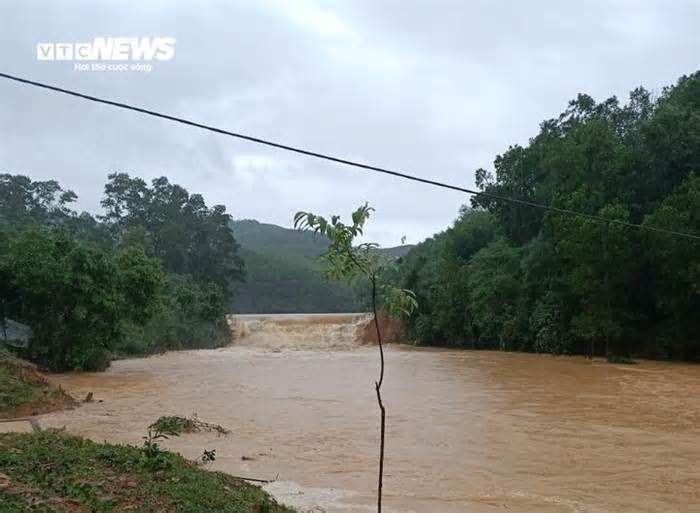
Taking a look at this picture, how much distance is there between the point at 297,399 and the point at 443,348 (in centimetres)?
2140

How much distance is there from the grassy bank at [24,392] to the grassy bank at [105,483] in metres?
7.22

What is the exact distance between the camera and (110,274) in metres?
20.4

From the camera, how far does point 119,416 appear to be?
1186 centimetres

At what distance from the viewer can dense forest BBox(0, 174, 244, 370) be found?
1981 centimetres

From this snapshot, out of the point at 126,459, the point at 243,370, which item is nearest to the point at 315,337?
the point at 243,370

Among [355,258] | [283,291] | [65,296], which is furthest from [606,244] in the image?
[283,291]

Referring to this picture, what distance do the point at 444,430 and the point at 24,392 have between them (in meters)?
7.83

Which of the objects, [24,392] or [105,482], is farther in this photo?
[24,392]

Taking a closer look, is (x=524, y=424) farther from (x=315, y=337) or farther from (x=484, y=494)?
(x=315, y=337)

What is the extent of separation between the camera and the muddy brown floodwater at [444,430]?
673 centimetres


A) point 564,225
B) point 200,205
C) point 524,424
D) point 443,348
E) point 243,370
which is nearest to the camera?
point 524,424

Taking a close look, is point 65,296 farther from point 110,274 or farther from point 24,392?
point 24,392

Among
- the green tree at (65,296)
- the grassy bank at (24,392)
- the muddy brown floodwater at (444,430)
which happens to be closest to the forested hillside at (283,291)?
the green tree at (65,296)

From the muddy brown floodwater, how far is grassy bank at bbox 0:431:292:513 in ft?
5.78
